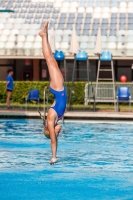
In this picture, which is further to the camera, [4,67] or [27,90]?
[4,67]

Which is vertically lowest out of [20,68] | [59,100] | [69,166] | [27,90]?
[27,90]

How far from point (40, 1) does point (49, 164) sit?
35.2 m

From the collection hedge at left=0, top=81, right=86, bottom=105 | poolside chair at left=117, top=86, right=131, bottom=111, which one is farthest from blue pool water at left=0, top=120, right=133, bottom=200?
hedge at left=0, top=81, right=86, bottom=105

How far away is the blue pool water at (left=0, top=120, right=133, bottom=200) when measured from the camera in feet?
32.4

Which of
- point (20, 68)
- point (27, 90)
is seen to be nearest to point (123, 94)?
point (27, 90)

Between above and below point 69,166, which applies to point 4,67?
below

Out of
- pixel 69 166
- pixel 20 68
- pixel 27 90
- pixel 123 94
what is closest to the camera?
pixel 69 166

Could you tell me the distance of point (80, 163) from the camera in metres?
13.2

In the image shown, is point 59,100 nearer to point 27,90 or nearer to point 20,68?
point 27,90

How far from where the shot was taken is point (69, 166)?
41.8 ft

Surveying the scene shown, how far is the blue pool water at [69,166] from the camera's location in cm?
988

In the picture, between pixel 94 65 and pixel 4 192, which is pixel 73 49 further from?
pixel 4 192

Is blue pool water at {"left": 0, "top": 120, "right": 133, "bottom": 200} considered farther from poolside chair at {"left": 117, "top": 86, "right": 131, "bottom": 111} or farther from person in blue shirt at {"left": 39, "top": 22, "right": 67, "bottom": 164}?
poolside chair at {"left": 117, "top": 86, "right": 131, "bottom": 111}

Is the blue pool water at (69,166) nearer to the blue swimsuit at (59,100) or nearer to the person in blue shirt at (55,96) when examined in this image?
the person in blue shirt at (55,96)
